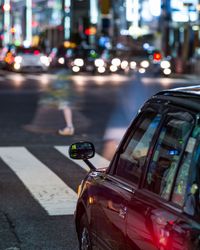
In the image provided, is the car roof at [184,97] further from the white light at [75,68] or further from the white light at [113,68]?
the white light at [113,68]

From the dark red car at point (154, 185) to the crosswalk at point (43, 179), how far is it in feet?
10.5

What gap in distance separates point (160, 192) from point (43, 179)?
20.4 feet

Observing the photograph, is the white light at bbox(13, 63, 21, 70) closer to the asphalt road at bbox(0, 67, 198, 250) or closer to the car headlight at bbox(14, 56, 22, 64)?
the car headlight at bbox(14, 56, 22, 64)

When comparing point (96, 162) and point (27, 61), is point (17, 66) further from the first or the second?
point (96, 162)

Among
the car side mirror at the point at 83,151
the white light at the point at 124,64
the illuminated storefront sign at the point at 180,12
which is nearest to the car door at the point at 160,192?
the car side mirror at the point at 83,151

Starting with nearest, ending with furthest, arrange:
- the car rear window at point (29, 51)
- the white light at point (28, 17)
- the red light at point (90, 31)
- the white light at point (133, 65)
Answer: the white light at point (133, 65) → the car rear window at point (29, 51) → the red light at point (90, 31) → the white light at point (28, 17)

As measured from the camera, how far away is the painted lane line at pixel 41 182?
28.8ft

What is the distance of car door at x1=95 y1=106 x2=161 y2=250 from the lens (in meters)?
4.76

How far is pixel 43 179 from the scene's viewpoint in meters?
10.5

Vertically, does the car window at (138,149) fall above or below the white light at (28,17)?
above

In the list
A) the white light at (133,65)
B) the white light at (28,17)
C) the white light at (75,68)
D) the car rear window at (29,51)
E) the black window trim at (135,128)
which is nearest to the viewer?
the black window trim at (135,128)

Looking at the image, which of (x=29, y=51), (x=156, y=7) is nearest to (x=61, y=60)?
(x=29, y=51)

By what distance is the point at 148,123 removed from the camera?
15.9 feet

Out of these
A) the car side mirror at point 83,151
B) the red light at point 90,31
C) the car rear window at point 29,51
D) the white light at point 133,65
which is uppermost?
the car side mirror at point 83,151
